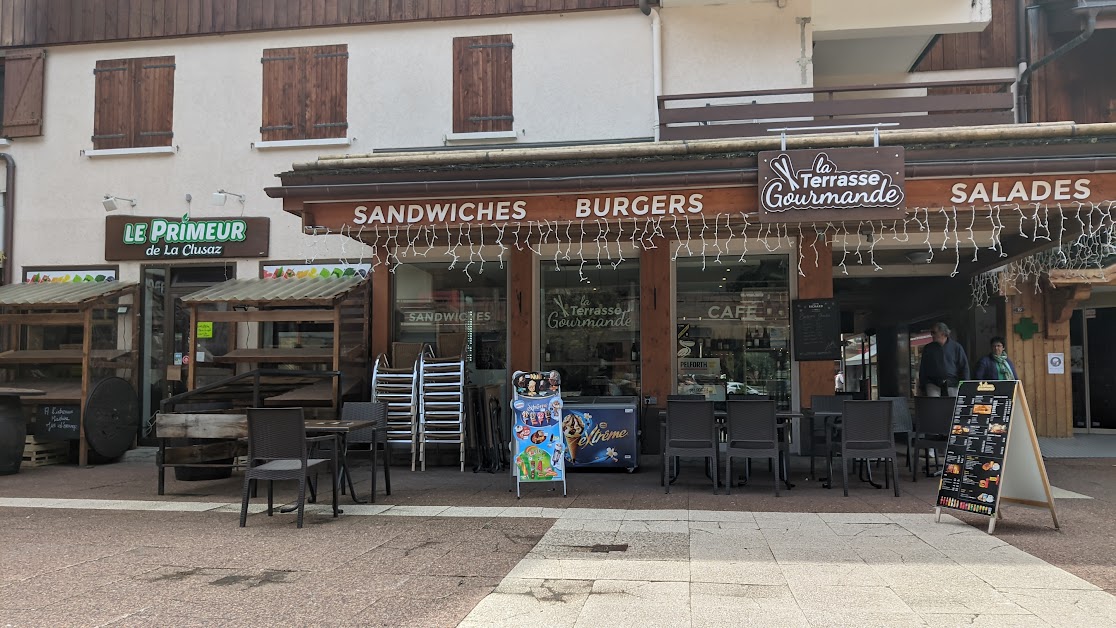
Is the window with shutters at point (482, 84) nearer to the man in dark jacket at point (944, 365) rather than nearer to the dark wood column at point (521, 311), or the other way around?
the dark wood column at point (521, 311)

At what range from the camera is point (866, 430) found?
26.3 feet

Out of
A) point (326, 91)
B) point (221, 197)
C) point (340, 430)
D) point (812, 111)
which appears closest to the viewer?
point (340, 430)

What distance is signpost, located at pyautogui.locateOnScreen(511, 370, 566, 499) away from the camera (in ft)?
26.3

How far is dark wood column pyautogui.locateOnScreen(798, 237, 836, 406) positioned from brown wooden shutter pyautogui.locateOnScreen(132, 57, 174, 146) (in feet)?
33.1

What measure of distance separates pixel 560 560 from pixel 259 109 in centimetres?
966

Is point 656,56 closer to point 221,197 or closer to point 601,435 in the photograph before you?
point 601,435

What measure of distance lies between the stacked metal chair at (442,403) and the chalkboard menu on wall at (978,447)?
553 cm

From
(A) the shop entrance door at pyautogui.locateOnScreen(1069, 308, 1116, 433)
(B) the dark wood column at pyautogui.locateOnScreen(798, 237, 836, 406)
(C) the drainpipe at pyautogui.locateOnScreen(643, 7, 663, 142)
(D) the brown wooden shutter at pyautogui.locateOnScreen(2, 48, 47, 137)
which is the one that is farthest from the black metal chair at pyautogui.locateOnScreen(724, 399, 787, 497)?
(D) the brown wooden shutter at pyautogui.locateOnScreen(2, 48, 47, 137)

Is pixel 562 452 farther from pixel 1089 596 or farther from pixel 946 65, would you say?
pixel 946 65

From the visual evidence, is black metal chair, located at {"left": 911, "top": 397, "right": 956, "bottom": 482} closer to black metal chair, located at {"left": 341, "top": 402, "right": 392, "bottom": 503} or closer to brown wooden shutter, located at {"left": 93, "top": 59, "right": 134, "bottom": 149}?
black metal chair, located at {"left": 341, "top": 402, "right": 392, "bottom": 503}

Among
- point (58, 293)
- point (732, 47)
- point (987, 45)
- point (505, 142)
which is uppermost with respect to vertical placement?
point (987, 45)

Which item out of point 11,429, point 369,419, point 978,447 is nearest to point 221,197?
point 11,429

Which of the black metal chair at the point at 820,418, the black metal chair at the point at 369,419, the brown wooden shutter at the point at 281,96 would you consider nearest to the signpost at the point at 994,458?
the black metal chair at the point at 820,418

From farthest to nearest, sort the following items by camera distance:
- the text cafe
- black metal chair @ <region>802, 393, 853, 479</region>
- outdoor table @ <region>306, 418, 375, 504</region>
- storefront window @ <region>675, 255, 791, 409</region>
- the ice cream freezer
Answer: storefront window @ <region>675, 255, 791, 409</region>, the text cafe, the ice cream freezer, black metal chair @ <region>802, 393, 853, 479</region>, outdoor table @ <region>306, 418, 375, 504</region>
